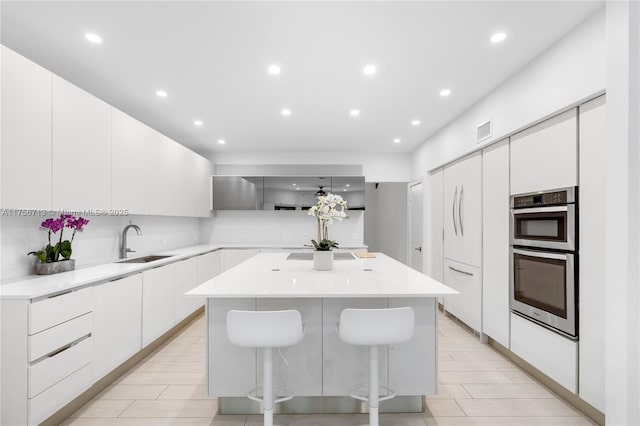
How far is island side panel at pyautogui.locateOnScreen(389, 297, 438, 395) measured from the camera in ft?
7.07

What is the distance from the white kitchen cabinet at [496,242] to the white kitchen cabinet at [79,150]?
358 centimetres

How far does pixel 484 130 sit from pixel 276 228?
3856 millimetres

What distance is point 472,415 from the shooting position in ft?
7.09

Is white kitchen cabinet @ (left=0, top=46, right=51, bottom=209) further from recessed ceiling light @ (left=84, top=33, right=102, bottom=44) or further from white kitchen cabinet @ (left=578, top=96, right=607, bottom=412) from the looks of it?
white kitchen cabinet @ (left=578, top=96, right=607, bottom=412)

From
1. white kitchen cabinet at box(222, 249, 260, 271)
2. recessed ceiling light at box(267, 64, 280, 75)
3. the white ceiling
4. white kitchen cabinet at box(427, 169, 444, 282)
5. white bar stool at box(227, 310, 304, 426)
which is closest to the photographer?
white bar stool at box(227, 310, 304, 426)

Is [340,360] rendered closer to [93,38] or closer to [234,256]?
[93,38]

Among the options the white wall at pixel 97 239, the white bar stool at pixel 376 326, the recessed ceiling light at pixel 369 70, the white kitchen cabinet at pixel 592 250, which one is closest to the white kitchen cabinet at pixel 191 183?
the white wall at pixel 97 239

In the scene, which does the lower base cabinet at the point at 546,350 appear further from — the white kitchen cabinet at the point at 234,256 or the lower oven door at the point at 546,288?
the white kitchen cabinet at the point at 234,256

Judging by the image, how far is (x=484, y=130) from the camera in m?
3.30

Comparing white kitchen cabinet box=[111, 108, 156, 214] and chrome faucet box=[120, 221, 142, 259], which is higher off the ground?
white kitchen cabinet box=[111, 108, 156, 214]

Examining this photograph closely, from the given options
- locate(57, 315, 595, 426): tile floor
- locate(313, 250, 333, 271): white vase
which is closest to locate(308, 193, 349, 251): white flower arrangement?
locate(313, 250, 333, 271): white vase

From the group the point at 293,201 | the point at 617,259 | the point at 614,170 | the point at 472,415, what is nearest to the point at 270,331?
the point at 472,415

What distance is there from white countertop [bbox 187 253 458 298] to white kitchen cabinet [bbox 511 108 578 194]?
1200 millimetres

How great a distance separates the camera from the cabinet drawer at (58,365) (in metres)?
1.81
